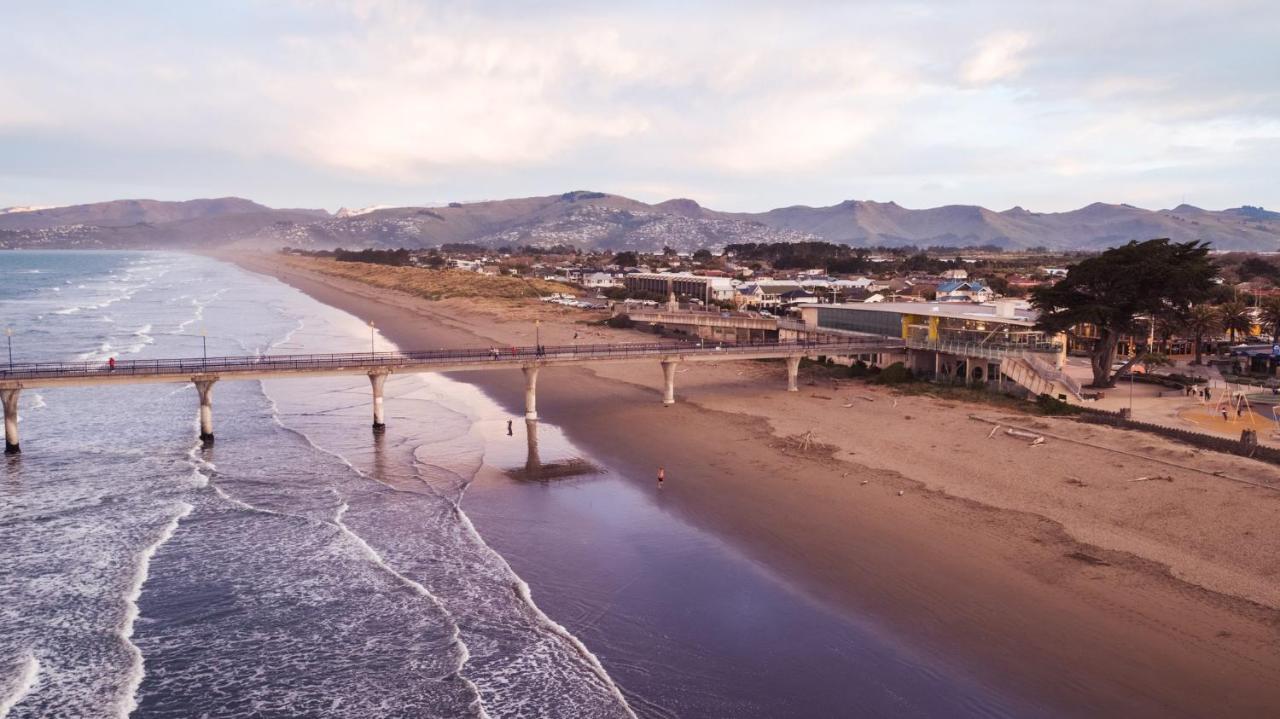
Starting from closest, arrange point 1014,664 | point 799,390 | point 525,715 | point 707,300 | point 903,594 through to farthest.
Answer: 1. point 525,715
2. point 1014,664
3. point 903,594
4. point 799,390
5. point 707,300

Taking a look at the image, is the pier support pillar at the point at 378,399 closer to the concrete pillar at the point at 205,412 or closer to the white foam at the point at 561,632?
the concrete pillar at the point at 205,412

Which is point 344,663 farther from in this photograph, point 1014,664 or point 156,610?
point 1014,664

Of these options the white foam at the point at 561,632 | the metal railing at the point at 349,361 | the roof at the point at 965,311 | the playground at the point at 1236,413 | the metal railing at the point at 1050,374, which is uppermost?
the roof at the point at 965,311

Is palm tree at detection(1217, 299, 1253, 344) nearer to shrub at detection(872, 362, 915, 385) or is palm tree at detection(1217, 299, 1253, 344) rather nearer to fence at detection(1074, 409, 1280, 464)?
shrub at detection(872, 362, 915, 385)

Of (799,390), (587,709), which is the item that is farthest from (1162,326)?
(587,709)

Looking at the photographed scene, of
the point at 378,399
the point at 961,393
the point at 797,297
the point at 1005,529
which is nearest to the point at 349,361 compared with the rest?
the point at 378,399

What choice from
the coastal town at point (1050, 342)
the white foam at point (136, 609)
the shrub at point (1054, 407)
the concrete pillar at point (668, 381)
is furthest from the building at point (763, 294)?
the white foam at point (136, 609)

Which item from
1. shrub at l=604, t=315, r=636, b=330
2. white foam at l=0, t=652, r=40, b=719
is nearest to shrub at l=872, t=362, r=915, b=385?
shrub at l=604, t=315, r=636, b=330
